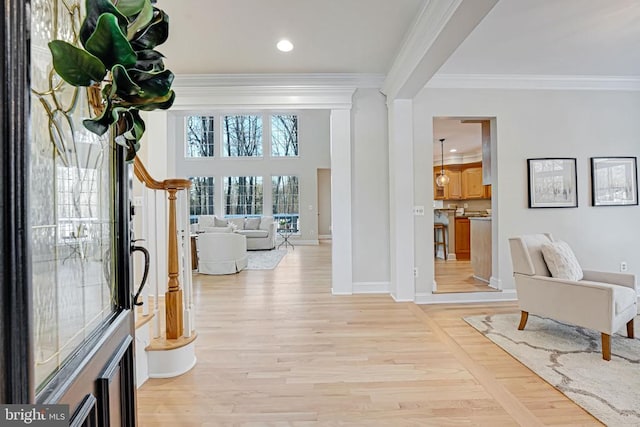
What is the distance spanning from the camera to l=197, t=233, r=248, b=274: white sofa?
562 cm

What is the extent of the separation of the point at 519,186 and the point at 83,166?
14.5 ft

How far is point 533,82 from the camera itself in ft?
13.3

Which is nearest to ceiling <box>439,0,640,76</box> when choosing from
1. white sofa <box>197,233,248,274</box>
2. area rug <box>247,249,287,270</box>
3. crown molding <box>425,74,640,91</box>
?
crown molding <box>425,74,640,91</box>

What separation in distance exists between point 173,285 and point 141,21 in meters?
1.90

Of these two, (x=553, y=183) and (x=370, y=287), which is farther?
(x=370, y=287)

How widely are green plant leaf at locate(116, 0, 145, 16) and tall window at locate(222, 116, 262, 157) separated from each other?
33.8 feet

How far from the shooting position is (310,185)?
35.7 ft

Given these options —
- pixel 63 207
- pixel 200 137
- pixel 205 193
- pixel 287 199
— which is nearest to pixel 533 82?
pixel 63 207

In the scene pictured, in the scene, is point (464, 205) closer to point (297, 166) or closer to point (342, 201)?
point (342, 201)

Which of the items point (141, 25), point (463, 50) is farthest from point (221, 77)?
point (141, 25)

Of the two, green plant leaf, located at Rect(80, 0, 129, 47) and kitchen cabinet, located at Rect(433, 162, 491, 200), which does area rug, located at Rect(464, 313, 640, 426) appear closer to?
green plant leaf, located at Rect(80, 0, 129, 47)

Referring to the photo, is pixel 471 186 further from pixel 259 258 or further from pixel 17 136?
pixel 17 136

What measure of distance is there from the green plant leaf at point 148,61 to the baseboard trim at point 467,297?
3.74 meters

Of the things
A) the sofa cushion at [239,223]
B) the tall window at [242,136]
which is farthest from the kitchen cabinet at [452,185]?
the tall window at [242,136]
